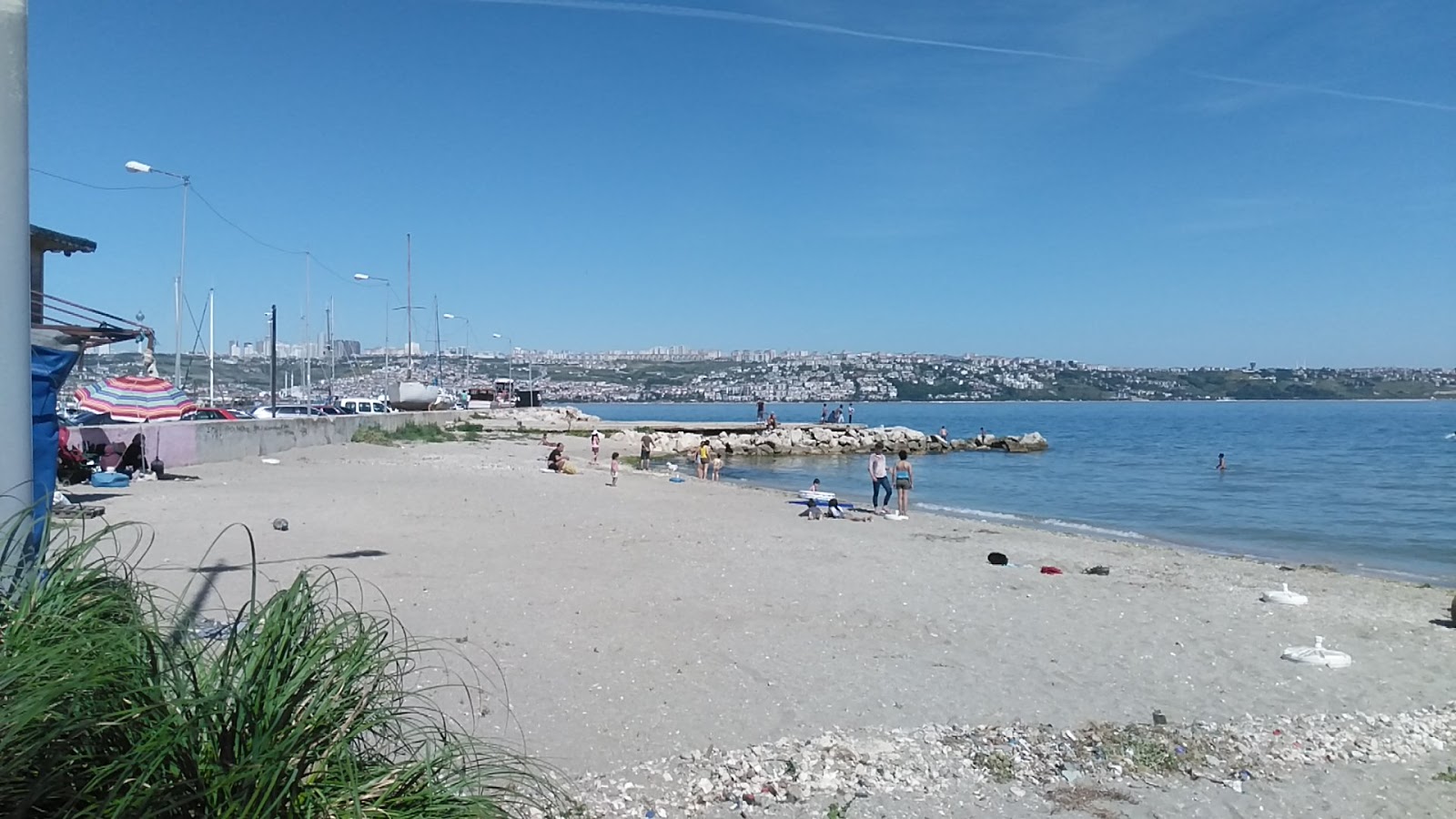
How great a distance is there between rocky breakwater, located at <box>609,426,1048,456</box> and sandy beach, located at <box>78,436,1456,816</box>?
3630 cm

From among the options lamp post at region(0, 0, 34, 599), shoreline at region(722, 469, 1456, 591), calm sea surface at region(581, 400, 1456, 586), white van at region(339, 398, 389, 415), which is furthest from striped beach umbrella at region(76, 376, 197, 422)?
white van at region(339, 398, 389, 415)

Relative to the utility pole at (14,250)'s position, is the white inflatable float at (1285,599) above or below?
below

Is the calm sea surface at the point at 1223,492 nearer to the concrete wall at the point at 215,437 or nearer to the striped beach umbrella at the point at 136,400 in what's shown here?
the concrete wall at the point at 215,437

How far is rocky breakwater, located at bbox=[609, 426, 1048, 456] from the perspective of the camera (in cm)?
5525

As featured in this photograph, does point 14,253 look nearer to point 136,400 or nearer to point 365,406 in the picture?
point 136,400

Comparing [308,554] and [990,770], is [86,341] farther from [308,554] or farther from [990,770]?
[990,770]

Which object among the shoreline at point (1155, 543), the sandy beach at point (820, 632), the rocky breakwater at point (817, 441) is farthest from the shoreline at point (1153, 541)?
the rocky breakwater at point (817, 441)

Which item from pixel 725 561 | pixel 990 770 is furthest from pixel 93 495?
pixel 990 770

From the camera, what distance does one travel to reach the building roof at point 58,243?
61.2 feet

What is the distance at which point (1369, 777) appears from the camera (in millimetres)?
6520

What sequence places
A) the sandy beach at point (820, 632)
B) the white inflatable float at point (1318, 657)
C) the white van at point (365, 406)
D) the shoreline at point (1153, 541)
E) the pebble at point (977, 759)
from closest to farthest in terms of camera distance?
1. the pebble at point (977, 759)
2. the sandy beach at point (820, 632)
3. the white inflatable float at point (1318, 657)
4. the shoreline at point (1153, 541)
5. the white van at point (365, 406)

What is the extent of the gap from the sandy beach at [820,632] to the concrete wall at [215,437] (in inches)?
88.7

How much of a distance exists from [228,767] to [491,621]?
6.51 meters

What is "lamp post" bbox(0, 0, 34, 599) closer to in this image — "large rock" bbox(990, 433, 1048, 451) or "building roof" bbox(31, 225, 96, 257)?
"building roof" bbox(31, 225, 96, 257)
